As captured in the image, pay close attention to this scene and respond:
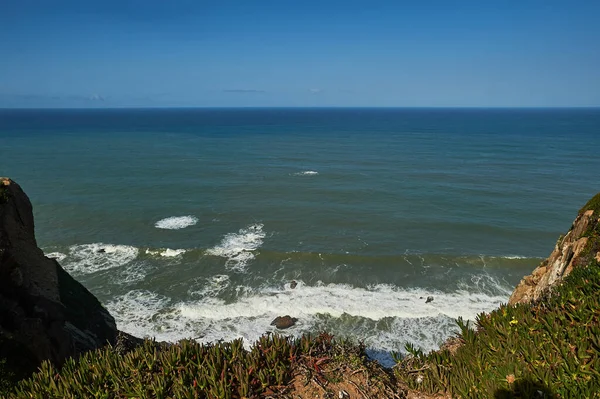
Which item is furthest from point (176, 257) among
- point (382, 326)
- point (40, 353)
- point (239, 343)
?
point (239, 343)

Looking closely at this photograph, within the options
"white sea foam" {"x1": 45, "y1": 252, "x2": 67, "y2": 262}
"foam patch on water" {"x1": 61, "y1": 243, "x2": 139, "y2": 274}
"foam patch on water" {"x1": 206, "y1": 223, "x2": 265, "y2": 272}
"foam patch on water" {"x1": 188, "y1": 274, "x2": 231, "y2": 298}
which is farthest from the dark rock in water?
"white sea foam" {"x1": 45, "y1": 252, "x2": 67, "y2": 262}

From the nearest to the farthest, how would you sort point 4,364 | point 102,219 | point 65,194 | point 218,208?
point 4,364, point 102,219, point 218,208, point 65,194

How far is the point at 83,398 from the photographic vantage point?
6.06 meters

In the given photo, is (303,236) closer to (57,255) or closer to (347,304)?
(347,304)

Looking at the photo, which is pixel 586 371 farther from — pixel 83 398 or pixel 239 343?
pixel 83 398

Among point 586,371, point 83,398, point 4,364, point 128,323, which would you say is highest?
point 586,371

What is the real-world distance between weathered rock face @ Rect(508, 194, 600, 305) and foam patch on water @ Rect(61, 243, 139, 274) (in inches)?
988

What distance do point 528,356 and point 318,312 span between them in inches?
608

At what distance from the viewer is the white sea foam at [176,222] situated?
33812 millimetres

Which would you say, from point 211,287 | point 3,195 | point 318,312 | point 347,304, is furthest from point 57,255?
point 347,304

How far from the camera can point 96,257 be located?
91.1ft

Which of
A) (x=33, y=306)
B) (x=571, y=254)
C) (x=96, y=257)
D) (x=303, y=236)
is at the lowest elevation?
(x=96, y=257)

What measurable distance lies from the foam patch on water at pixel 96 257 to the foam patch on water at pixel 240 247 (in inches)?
243

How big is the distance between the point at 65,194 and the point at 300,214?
1082 inches
